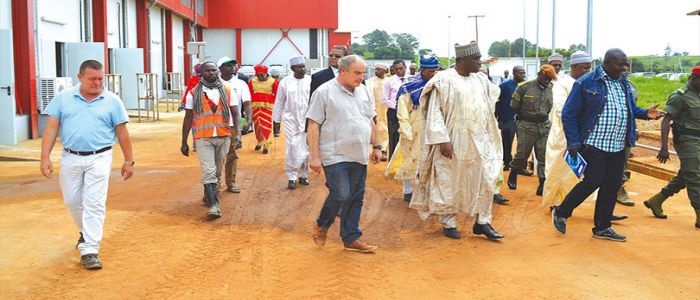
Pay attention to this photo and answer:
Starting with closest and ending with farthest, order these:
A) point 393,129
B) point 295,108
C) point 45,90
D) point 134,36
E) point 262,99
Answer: point 295,108 → point 393,129 → point 262,99 → point 45,90 → point 134,36

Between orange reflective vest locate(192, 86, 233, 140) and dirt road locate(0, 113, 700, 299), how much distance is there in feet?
3.00

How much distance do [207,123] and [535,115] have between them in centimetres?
441

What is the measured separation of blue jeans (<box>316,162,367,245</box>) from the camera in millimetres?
6723

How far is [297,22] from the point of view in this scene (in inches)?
1874

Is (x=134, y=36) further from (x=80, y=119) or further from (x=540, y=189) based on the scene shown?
(x=80, y=119)

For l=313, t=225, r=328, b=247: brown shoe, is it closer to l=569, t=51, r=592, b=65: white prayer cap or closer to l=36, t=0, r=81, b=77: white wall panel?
l=569, t=51, r=592, b=65: white prayer cap

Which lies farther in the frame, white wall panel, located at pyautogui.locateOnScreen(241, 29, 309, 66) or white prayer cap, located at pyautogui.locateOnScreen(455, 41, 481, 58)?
white wall panel, located at pyautogui.locateOnScreen(241, 29, 309, 66)

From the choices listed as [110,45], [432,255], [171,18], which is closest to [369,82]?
[432,255]

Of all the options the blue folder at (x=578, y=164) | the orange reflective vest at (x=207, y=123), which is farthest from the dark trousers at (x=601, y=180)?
the orange reflective vest at (x=207, y=123)

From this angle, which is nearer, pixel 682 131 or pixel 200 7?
pixel 682 131

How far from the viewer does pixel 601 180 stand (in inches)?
288

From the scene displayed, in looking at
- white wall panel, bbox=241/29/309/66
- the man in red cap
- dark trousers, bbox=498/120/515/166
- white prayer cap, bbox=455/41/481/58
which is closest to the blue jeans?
white prayer cap, bbox=455/41/481/58

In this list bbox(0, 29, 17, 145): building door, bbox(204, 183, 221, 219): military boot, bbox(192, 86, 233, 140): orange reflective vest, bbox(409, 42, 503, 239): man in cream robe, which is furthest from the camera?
bbox(0, 29, 17, 145): building door

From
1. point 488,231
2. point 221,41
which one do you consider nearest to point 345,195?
point 488,231
